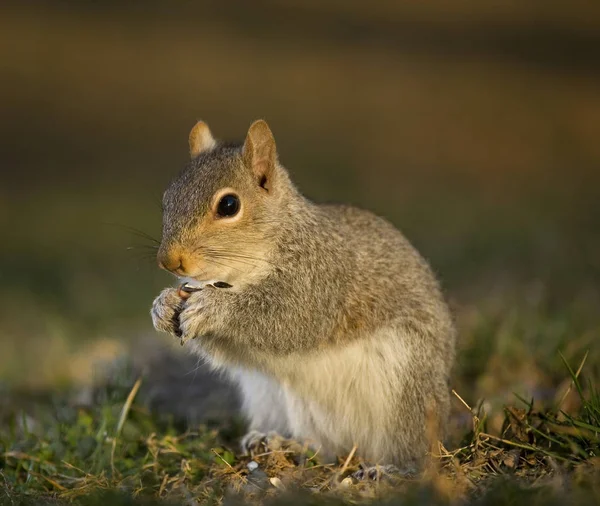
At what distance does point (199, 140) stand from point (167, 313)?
3.37ft

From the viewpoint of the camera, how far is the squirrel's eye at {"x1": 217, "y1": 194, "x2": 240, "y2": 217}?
13.1 ft

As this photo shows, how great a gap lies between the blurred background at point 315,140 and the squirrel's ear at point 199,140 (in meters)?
1.76

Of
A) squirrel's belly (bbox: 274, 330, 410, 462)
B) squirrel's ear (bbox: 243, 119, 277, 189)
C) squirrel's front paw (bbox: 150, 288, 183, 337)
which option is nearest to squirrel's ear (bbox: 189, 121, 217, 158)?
squirrel's ear (bbox: 243, 119, 277, 189)

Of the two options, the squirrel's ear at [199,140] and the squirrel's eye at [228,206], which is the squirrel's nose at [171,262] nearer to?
the squirrel's eye at [228,206]

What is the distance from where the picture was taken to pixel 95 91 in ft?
49.9

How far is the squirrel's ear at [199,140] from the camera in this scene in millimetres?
4633

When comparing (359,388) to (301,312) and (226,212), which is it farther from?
(226,212)

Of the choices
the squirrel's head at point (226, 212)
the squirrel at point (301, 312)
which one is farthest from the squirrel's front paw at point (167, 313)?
the squirrel's head at point (226, 212)

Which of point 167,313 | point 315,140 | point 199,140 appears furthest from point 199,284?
point 315,140

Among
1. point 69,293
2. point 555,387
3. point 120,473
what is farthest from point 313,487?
point 69,293

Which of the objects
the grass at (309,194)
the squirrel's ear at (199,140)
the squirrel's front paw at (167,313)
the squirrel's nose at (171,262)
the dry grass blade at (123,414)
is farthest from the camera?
the squirrel's ear at (199,140)

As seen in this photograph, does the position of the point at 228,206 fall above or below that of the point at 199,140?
below

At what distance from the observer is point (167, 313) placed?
410 centimetres

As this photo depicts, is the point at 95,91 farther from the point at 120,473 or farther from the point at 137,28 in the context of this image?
the point at 120,473
